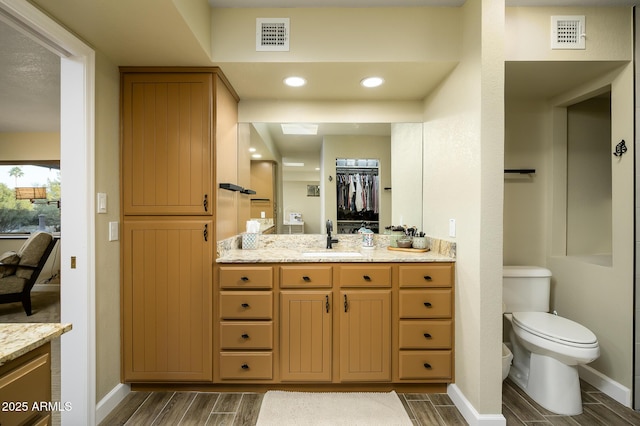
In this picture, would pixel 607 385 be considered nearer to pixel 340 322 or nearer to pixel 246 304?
pixel 340 322

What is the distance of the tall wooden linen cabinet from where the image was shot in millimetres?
1944

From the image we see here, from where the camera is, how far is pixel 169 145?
197cm

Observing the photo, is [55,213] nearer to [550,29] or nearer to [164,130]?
[164,130]

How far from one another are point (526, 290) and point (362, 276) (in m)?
1.41

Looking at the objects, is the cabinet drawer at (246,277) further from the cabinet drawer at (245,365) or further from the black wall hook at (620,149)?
the black wall hook at (620,149)

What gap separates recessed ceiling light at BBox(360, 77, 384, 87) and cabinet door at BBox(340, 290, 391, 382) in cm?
155

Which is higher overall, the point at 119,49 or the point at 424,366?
the point at 119,49

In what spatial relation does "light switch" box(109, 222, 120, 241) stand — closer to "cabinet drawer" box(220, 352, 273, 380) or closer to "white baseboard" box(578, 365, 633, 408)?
"cabinet drawer" box(220, 352, 273, 380)

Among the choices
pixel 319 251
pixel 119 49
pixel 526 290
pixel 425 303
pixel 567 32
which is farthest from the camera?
pixel 319 251

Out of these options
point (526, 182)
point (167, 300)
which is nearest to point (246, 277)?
point (167, 300)

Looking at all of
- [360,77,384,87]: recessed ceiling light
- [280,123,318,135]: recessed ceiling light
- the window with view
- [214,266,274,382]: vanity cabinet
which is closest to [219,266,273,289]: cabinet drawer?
[214,266,274,382]: vanity cabinet

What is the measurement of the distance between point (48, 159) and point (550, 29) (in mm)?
6390

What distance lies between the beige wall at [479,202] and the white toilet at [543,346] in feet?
1.47

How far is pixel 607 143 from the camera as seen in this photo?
2.42 metres
